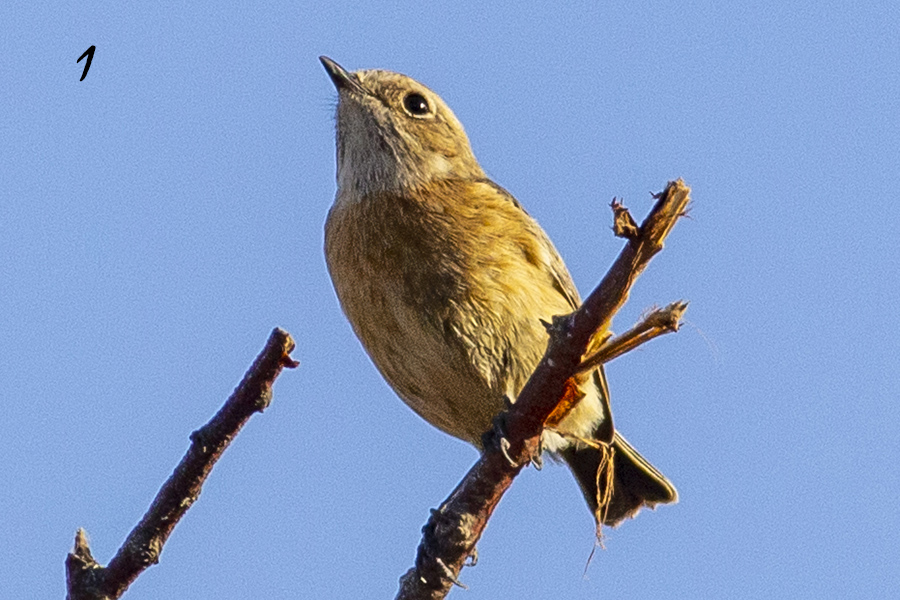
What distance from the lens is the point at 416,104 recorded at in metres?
8.55

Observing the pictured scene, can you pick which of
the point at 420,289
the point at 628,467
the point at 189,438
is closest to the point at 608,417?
the point at 628,467

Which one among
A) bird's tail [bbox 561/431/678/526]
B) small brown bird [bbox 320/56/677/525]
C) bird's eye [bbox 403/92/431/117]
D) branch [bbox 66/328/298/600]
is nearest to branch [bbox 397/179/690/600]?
small brown bird [bbox 320/56/677/525]

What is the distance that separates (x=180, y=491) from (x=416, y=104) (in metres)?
4.99

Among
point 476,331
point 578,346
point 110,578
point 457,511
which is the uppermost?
point 476,331

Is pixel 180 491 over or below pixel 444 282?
below

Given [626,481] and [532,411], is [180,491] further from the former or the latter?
[626,481]

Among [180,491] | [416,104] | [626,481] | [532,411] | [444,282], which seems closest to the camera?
[180,491]

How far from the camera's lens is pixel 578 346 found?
194 inches

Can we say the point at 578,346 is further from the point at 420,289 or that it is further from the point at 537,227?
the point at 537,227

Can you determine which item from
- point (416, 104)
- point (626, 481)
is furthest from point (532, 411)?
point (416, 104)

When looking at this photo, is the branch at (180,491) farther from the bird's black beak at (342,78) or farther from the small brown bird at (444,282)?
the bird's black beak at (342,78)

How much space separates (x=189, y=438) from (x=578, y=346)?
5.42 feet

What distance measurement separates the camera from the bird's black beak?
331 inches

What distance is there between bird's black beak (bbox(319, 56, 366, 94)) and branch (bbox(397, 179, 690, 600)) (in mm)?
3461
